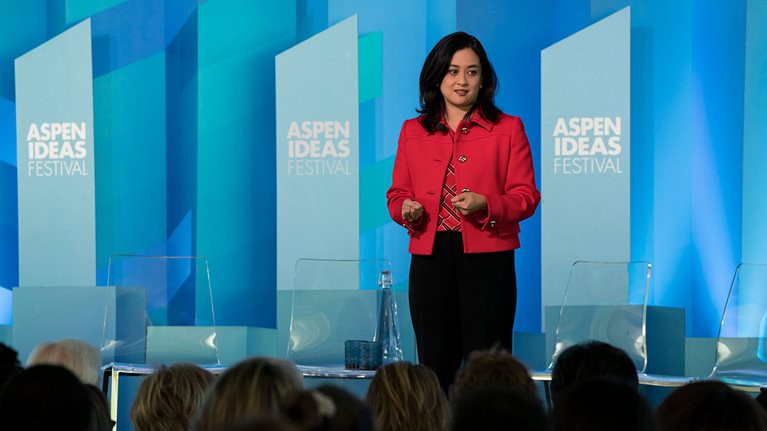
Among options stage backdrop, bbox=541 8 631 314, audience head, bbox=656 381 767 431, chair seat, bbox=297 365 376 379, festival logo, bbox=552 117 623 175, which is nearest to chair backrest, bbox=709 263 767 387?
stage backdrop, bbox=541 8 631 314

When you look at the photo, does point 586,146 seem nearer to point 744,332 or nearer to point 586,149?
point 586,149

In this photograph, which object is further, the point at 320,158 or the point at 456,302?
the point at 320,158

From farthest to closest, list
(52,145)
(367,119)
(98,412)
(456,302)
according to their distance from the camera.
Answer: (367,119), (52,145), (456,302), (98,412)

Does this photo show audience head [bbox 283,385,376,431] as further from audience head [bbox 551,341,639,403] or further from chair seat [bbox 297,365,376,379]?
chair seat [bbox 297,365,376,379]

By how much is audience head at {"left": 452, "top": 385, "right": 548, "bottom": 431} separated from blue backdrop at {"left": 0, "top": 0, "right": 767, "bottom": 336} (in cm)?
401

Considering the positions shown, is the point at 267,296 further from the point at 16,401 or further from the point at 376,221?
the point at 16,401

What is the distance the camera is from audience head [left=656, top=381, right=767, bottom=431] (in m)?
1.97

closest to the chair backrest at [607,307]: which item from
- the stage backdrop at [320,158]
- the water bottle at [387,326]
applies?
the water bottle at [387,326]

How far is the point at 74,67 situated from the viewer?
5.83 m

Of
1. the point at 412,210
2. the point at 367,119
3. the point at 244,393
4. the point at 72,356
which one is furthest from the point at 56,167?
the point at 244,393

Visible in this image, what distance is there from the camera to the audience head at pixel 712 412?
197 centimetres

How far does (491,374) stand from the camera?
8.62 feet

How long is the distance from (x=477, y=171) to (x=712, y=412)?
5.03ft

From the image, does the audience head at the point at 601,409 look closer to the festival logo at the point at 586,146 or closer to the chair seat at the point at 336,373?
the chair seat at the point at 336,373
